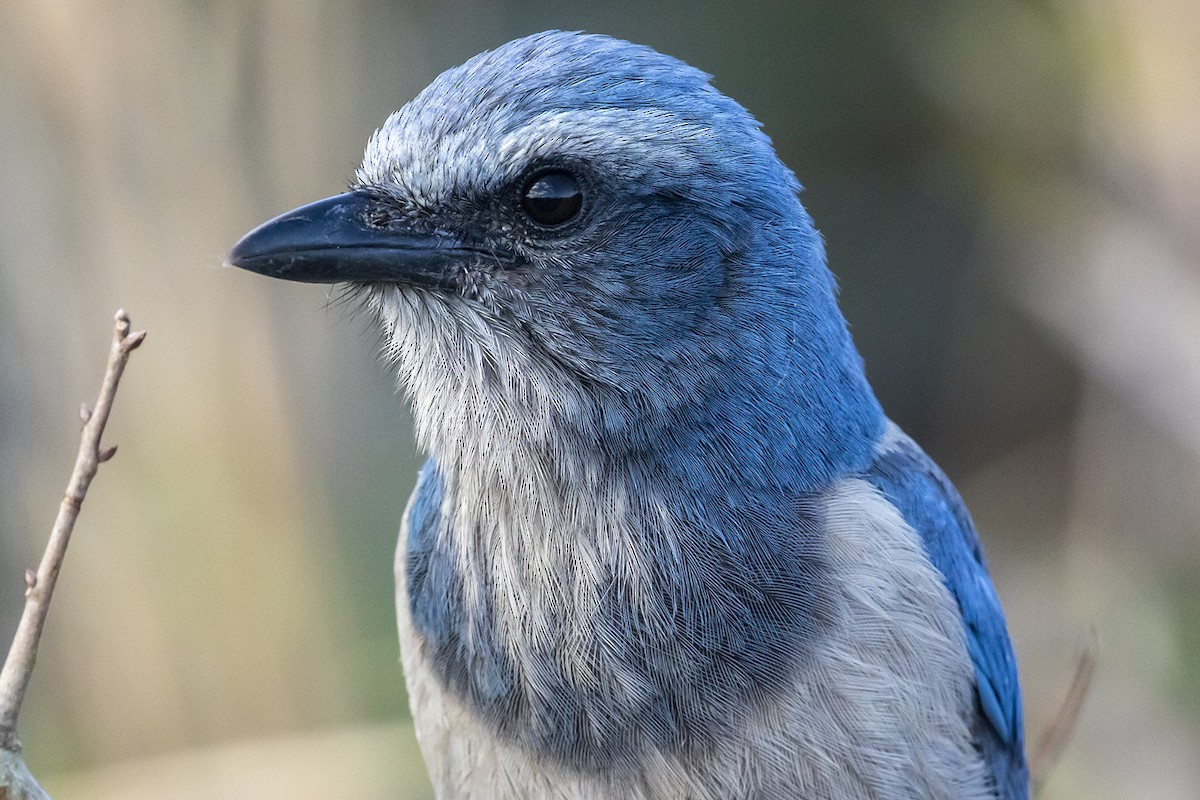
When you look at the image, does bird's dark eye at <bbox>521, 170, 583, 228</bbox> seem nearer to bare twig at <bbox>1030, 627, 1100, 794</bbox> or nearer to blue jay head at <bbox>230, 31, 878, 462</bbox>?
blue jay head at <bbox>230, 31, 878, 462</bbox>

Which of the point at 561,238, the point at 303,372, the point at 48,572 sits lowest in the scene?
the point at 303,372

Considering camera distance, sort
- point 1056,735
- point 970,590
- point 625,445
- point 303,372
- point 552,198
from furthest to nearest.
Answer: point 303,372 < point 970,590 < point 1056,735 < point 625,445 < point 552,198

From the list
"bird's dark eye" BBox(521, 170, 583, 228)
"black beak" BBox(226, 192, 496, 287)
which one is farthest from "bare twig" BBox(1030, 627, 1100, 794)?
"black beak" BBox(226, 192, 496, 287)

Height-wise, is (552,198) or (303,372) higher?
(552,198)

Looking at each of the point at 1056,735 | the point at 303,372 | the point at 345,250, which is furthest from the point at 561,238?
the point at 303,372

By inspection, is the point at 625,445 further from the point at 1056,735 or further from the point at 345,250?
the point at 1056,735

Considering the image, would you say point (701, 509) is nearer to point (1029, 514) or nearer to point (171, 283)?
point (171, 283)
